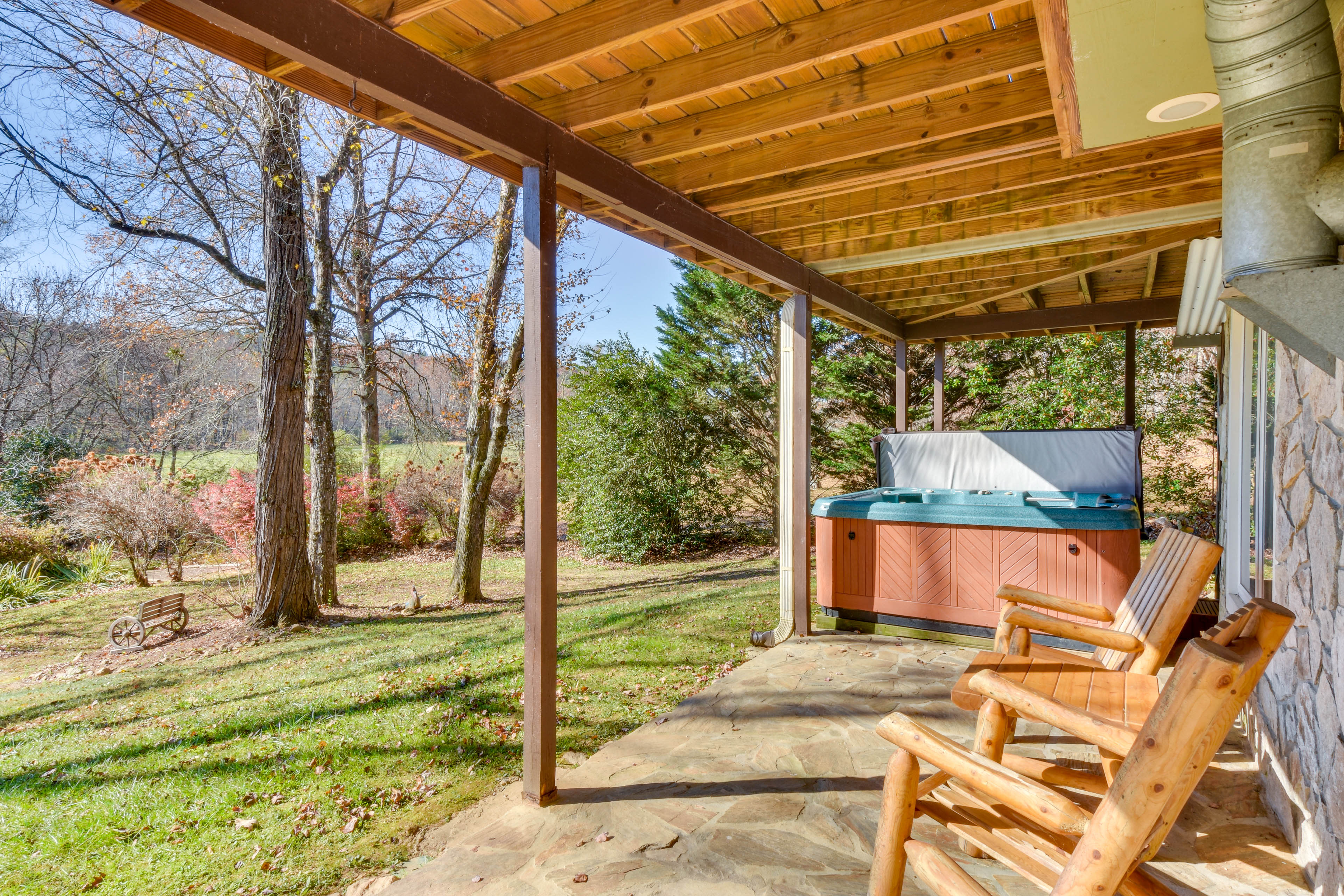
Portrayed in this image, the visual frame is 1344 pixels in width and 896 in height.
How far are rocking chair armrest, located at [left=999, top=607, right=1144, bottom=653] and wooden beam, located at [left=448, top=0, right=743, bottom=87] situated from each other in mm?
2262

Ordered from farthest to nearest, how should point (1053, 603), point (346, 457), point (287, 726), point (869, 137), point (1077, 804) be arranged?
point (346, 457), point (287, 726), point (869, 137), point (1053, 603), point (1077, 804)

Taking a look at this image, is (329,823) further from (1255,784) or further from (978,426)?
(978,426)

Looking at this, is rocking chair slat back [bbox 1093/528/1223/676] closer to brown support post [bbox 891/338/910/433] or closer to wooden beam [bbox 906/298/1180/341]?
wooden beam [bbox 906/298/1180/341]

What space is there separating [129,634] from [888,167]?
687cm

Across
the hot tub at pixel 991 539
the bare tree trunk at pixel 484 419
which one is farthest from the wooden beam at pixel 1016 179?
the bare tree trunk at pixel 484 419

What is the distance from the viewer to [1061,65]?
1.94m

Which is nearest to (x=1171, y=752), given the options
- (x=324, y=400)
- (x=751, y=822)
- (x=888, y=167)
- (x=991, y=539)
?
(x=751, y=822)

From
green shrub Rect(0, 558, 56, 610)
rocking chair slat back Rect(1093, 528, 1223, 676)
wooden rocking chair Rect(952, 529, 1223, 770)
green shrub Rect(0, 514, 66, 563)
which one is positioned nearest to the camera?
wooden rocking chair Rect(952, 529, 1223, 770)

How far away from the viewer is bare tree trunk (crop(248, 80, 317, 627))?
5879 millimetres

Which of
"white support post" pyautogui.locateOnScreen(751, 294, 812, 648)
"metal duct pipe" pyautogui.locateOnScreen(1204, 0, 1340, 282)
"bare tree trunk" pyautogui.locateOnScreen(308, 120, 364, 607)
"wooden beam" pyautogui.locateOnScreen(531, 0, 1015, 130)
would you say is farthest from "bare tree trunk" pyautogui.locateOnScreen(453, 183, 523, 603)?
"metal duct pipe" pyautogui.locateOnScreen(1204, 0, 1340, 282)

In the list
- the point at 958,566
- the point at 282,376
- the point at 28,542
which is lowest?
the point at 28,542

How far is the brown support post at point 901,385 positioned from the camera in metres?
7.01

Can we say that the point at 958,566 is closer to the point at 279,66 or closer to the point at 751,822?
the point at 751,822

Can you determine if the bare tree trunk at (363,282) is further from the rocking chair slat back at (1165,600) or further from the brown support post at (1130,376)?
the brown support post at (1130,376)
